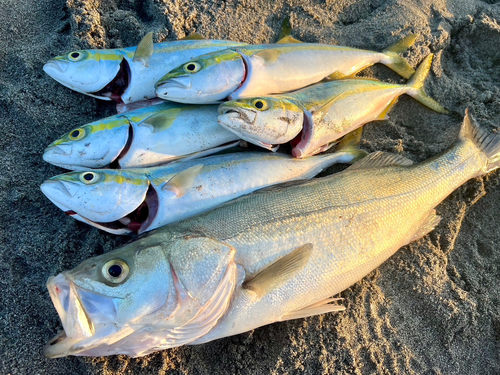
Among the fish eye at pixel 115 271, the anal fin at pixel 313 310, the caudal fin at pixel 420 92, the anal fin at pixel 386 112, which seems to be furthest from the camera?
the caudal fin at pixel 420 92

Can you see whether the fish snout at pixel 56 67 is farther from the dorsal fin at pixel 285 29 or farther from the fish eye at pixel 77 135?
the dorsal fin at pixel 285 29

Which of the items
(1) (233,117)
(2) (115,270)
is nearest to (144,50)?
(1) (233,117)

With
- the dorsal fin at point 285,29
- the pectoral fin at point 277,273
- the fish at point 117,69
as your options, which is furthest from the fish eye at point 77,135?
the dorsal fin at point 285,29

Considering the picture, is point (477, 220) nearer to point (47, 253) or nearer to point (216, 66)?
point (216, 66)

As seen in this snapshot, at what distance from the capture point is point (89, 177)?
6.81 feet

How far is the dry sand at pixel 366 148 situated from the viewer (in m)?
2.06

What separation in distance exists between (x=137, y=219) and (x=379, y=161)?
1663 millimetres

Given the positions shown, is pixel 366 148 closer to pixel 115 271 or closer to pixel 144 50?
pixel 144 50

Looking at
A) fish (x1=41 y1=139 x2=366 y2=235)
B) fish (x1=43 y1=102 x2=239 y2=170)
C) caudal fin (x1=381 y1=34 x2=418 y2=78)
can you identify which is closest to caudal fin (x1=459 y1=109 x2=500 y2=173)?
caudal fin (x1=381 y1=34 x2=418 y2=78)

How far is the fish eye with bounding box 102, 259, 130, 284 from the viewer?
5.22ft

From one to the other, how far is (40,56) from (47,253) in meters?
1.67

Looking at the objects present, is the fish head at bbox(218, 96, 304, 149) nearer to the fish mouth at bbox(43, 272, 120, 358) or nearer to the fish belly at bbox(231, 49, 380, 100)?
the fish belly at bbox(231, 49, 380, 100)

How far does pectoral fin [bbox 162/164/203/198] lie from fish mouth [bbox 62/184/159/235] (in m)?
0.12

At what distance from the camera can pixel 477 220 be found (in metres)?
2.63
